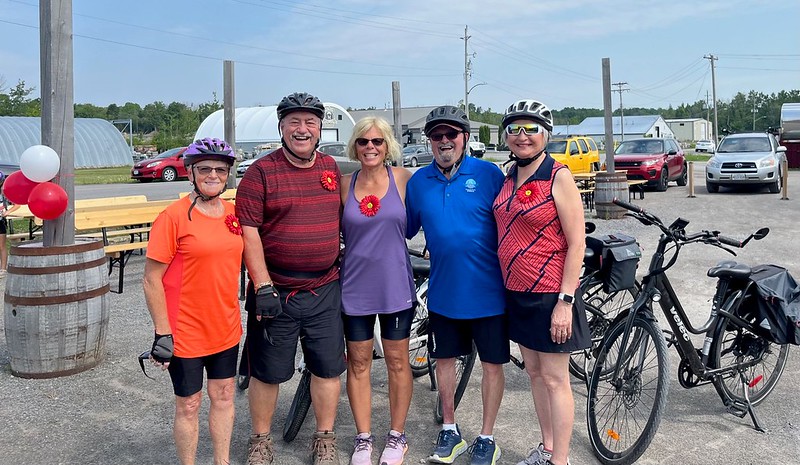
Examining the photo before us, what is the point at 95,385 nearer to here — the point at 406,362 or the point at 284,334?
the point at 284,334

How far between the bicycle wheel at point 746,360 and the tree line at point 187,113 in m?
41.9

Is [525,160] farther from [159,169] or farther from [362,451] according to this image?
[159,169]

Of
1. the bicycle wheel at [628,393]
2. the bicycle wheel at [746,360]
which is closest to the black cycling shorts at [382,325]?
the bicycle wheel at [628,393]

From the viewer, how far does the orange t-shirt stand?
126 inches

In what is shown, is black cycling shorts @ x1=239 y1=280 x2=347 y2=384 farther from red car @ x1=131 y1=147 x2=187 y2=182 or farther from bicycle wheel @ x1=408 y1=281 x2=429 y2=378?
red car @ x1=131 y1=147 x2=187 y2=182

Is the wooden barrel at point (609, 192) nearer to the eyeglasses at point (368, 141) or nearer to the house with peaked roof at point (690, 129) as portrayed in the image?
the eyeglasses at point (368, 141)

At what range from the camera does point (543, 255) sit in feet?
11.1

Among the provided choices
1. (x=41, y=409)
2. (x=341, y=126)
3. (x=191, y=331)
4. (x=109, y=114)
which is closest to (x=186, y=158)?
(x=191, y=331)

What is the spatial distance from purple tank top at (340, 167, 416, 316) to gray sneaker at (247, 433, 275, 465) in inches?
32.7

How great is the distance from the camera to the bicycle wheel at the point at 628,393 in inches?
141

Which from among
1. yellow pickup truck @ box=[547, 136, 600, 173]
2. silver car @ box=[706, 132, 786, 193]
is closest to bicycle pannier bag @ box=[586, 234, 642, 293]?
silver car @ box=[706, 132, 786, 193]

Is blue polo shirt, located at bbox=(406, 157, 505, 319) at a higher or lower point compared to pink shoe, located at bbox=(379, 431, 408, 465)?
higher

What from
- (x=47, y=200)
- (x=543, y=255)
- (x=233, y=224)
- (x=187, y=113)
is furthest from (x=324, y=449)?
(x=187, y=113)

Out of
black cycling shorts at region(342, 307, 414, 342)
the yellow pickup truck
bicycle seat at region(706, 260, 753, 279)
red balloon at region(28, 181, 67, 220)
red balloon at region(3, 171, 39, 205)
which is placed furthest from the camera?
the yellow pickup truck
